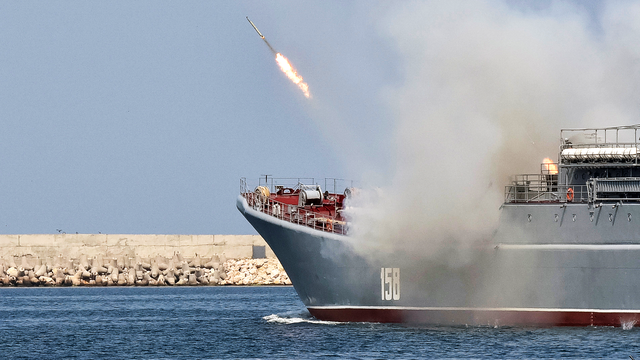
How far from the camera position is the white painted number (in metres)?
40.8

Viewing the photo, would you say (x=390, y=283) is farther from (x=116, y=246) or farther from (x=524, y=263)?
(x=116, y=246)

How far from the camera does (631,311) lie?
38250 mm

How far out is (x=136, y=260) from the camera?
9606 centimetres

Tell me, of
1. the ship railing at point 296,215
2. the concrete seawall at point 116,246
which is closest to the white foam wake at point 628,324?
the ship railing at point 296,215

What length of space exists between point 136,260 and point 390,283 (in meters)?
58.7

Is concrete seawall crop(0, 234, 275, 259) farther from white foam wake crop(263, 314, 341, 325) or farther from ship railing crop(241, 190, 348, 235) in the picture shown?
ship railing crop(241, 190, 348, 235)

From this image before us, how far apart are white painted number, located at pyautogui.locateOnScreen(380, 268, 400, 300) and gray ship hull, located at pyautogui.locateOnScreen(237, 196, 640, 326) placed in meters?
0.04

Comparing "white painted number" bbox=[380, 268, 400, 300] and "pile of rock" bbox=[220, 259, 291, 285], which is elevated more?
"white painted number" bbox=[380, 268, 400, 300]

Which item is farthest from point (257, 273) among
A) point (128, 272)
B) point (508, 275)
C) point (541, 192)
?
point (508, 275)

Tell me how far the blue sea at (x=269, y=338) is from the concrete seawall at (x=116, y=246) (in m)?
44.1

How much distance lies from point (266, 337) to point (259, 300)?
28.0 metres

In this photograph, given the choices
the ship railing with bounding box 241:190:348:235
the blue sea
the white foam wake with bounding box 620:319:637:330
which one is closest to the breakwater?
the blue sea

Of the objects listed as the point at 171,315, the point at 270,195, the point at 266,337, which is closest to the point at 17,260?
the point at 171,315

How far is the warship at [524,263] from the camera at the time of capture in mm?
38250
